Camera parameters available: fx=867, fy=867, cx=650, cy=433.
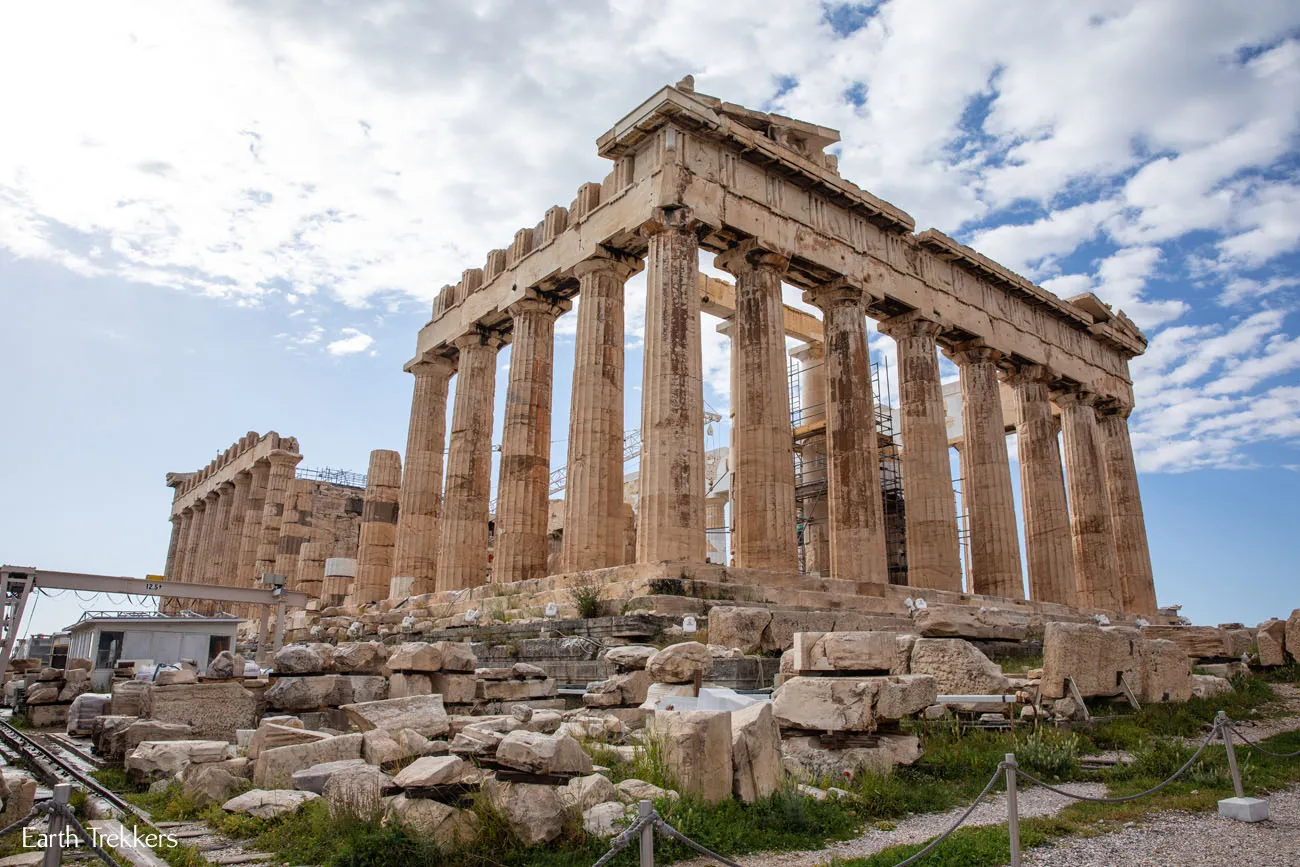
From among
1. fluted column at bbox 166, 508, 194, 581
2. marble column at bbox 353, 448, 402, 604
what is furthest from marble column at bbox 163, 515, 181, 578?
marble column at bbox 353, 448, 402, 604

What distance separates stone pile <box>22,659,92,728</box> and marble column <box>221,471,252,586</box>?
77.5 ft

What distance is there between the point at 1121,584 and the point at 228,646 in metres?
26.6

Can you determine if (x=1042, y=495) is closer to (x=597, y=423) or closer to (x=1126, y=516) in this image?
(x=1126, y=516)

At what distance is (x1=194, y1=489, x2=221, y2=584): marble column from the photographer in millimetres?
40125

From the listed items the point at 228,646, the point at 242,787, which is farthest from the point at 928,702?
the point at 228,646

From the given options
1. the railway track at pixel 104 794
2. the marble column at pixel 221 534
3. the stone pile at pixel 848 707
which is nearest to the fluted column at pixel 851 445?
the stone pile at pixel 848 707

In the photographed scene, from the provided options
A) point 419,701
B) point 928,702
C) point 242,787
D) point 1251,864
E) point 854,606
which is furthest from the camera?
point 854,606

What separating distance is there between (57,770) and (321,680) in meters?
2.47

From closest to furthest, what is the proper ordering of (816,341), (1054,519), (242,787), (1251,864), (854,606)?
(1251,864) < (242,787) < (854,606) < (1054,519) < (816,341)

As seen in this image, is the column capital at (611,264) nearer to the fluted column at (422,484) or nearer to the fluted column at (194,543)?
the fluted column at (422,484)

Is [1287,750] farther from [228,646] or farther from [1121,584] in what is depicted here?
[1121,584]

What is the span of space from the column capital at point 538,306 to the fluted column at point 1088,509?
16694mm

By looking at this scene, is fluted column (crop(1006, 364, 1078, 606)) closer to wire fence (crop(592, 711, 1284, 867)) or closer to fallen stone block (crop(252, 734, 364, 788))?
wire fence (crop(592, 711, 1284, 867))

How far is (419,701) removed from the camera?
862cm
